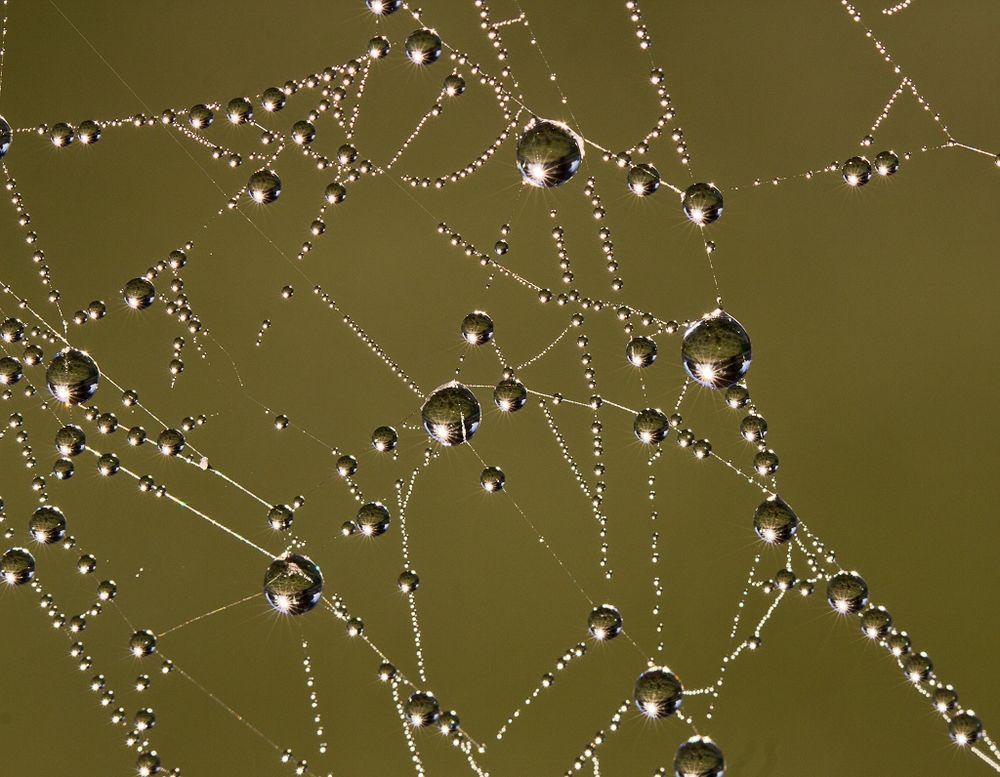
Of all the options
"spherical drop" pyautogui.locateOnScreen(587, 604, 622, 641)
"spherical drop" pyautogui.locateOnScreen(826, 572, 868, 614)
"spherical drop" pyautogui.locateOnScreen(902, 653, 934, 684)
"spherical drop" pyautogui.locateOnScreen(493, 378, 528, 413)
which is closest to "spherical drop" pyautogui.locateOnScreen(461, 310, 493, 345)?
"spherical drop" pyautogui.locateOnScreen(493, 378, 528, 413)

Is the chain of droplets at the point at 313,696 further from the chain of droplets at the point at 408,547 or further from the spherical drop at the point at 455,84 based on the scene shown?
the spherical drop at the point at 455,84

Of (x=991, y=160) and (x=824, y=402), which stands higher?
(x=991, y=160)

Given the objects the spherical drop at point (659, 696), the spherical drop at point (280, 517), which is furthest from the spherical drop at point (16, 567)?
the spherical drop at point (659, 696)

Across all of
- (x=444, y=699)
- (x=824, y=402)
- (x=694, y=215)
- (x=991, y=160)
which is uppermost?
(x=991, y=160)

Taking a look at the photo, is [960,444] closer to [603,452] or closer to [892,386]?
[892,386]

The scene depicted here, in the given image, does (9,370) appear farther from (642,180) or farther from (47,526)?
(642,180)

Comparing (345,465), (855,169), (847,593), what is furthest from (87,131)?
(847,593)

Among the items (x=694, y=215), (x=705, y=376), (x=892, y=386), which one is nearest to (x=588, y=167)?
(x=694, y=215)
